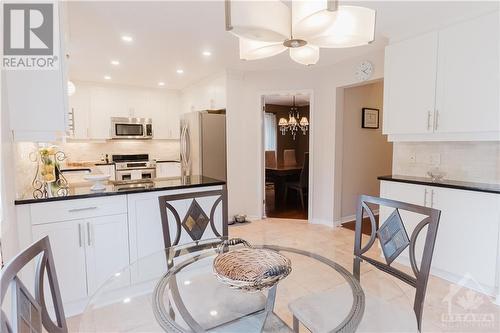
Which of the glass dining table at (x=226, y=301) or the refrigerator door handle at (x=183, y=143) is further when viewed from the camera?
the refrigerator door handle at (x=183, y=143)

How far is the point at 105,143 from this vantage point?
5.56 m

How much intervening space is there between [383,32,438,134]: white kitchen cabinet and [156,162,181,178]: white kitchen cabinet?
412 centimetres

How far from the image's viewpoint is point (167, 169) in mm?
5746

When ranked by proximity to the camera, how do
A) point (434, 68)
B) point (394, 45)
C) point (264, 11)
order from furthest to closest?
point (394, 45), point (434, 68), point (264, 11)

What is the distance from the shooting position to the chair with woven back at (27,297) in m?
0.81

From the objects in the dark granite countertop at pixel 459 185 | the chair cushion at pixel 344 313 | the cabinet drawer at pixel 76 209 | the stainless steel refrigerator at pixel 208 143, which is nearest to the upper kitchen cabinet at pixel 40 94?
the cabinet drawer at pixel 76 209

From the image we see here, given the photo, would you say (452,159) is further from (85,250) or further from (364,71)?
(85,250)

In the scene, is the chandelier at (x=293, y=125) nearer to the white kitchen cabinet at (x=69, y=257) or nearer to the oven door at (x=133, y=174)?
the oven door at (x=133, y=174)

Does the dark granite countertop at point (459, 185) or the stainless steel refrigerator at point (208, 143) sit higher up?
the stainless steel refrigerator at point (208, 143)

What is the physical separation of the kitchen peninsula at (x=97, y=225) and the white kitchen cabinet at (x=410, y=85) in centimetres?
203

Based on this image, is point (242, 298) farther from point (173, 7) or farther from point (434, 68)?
point (434, 68)

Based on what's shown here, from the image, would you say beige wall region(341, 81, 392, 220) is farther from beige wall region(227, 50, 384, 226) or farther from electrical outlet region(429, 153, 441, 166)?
electrical outlet region(429, 153, 441, 166)

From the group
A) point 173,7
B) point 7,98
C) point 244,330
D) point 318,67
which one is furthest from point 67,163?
point 244,330

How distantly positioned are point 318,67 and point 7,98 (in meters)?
3.63
